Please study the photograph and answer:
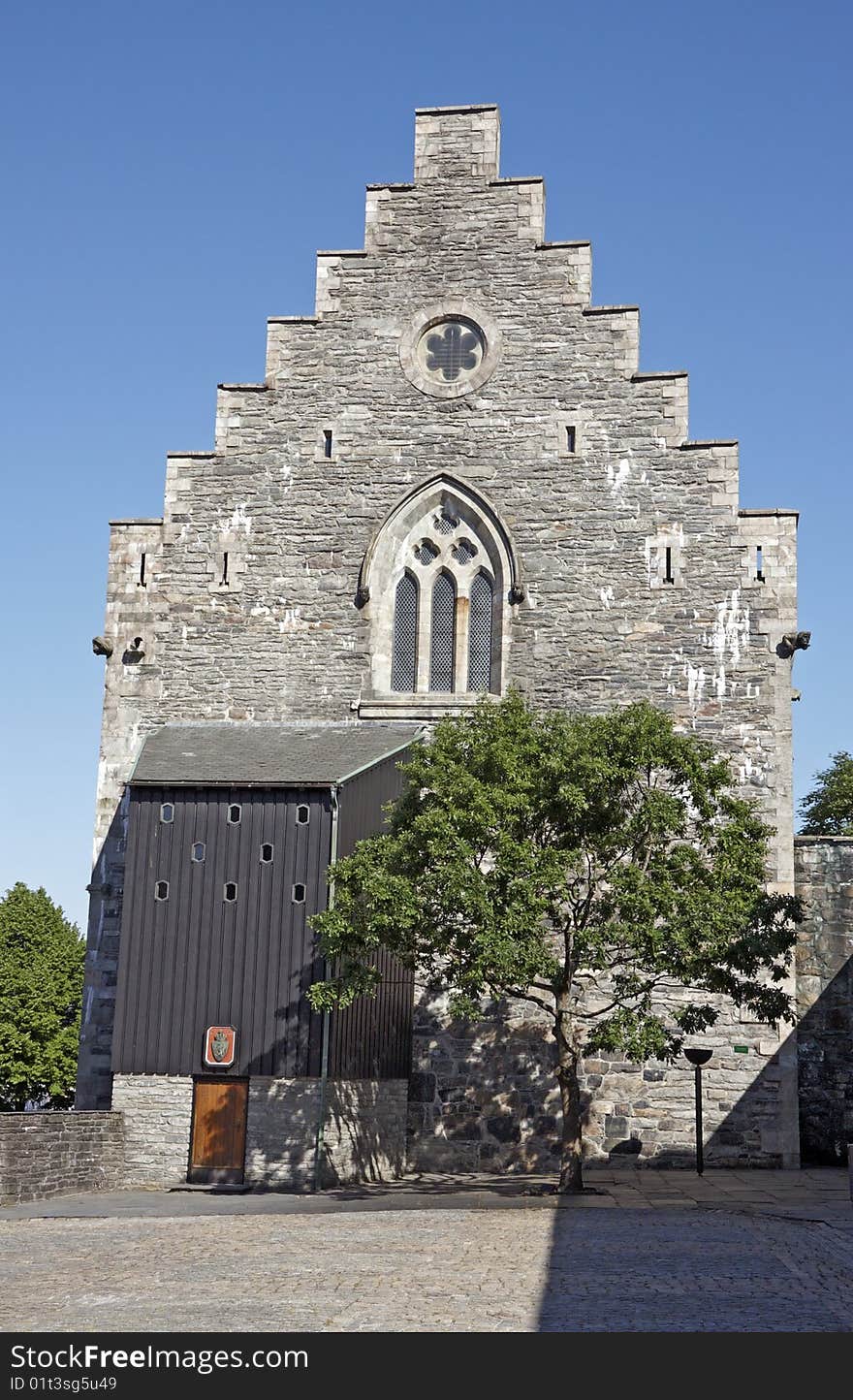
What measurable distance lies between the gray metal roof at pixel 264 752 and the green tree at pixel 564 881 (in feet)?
9.12

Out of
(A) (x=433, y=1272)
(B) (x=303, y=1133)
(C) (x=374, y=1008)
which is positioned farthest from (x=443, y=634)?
(A) (x=433, y=1272)

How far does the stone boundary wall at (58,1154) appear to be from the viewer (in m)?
20.5

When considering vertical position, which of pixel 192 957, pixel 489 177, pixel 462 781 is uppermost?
pixel 489 177

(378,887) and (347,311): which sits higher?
(347,311)

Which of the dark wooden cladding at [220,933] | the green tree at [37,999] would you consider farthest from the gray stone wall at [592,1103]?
the green tree at [37,999]

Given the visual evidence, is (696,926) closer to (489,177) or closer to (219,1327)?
(219,1327)

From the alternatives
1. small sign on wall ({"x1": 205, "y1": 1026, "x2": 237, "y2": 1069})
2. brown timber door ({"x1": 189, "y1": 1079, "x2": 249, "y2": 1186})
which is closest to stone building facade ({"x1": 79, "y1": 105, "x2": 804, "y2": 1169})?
brown timber door ({"x1": 189, "y1": 1079, "x2": 249, "y2": 1186})

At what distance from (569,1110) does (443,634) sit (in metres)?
9.16

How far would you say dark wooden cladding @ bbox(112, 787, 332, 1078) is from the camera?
75.0 feet

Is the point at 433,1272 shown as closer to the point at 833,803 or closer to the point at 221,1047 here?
the point at 221,1047
